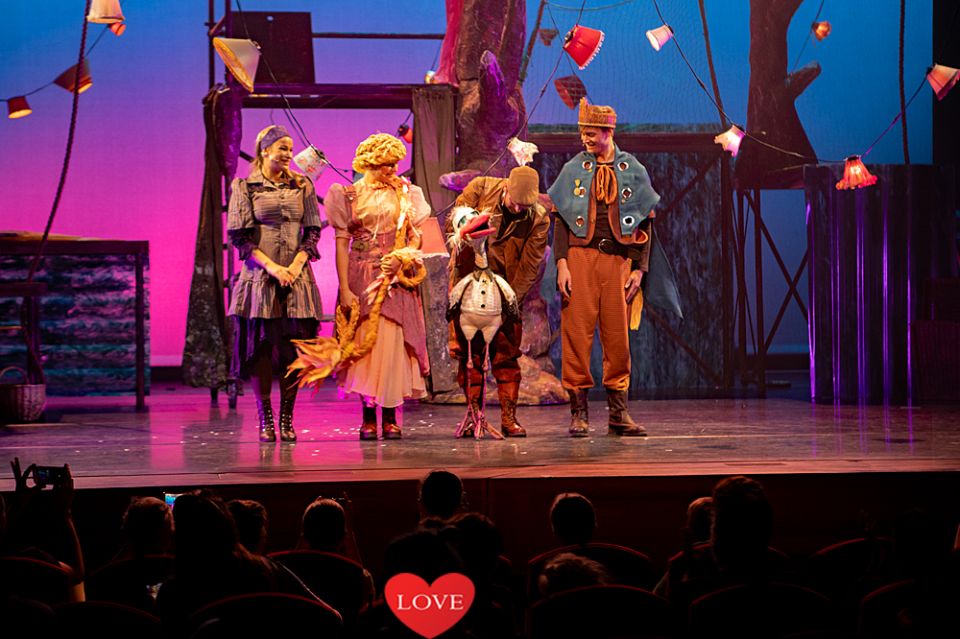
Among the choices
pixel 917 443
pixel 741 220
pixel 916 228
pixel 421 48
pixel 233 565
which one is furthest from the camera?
pixel 421 48

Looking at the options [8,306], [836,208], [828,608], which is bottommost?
[828,608]

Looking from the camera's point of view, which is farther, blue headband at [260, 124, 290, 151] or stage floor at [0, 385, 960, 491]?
blue headband at [260, 124, 290, 151]

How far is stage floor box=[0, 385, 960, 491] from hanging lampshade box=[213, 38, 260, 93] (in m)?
1.99

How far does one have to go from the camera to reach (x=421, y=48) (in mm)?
9508

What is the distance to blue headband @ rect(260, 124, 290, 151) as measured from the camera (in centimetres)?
554

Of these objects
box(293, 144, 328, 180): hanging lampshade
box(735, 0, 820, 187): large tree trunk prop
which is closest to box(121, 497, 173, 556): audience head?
box(293, 144, 328, 180): hanging lampshade

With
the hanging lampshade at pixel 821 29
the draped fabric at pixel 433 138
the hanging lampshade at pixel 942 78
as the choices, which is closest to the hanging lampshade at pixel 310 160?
the draped fabric at pixel 433 138

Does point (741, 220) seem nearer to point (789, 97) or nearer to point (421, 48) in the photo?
point (789, 97)

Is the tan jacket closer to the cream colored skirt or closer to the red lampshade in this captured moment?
the cream colored skirt

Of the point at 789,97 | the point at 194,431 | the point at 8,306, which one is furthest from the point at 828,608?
the point at 8,306

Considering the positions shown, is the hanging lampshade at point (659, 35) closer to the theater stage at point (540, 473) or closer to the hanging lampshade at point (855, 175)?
the hanging lampshade at point (855, 175)

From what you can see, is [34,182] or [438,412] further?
[34,182]

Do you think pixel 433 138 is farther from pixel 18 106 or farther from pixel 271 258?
pixel 18 106

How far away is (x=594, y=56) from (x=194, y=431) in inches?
129
